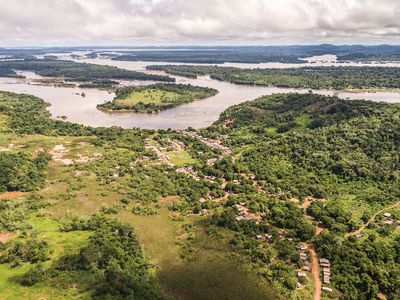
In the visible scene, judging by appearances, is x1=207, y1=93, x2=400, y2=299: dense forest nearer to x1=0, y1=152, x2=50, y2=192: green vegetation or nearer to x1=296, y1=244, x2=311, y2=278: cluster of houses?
x1=296, y1=244, x2=311, y2=278: cluster of houses

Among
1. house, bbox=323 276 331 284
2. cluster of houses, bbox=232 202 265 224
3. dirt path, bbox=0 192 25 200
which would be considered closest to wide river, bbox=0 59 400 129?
dirt path, bbox=0 192 25 200

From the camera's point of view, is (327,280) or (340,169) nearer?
(327,280)

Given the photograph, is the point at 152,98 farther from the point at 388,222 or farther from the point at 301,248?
the point at 301,248

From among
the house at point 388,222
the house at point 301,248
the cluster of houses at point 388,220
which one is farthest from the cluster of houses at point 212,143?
the house at point 301,248

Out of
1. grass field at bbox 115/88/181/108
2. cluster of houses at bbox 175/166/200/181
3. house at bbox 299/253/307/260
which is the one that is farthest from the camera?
grass field at bbox 115/88/181/108

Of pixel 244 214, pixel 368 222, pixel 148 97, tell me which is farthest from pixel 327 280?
pixel 148 97

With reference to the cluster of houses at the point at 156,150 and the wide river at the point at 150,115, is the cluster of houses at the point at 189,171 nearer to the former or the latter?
the cluster of houses at the point at 156,150
